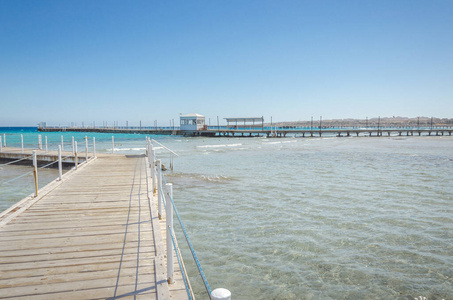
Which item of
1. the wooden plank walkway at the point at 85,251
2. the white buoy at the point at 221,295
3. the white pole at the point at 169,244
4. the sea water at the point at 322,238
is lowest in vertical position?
the sea water at the point at 322,238

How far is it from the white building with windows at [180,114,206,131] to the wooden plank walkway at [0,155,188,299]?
48.4m

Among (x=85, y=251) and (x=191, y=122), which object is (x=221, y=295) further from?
(x=191, y=122)

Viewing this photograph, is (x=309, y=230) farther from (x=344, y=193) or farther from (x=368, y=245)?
(x=344, y=193)

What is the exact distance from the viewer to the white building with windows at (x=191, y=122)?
5497 centimetres

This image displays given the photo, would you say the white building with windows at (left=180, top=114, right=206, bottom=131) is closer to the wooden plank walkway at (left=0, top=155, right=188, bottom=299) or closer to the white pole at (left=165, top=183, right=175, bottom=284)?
the wooden plank walkway at (left=0, top=155, right=188, bottom=299)

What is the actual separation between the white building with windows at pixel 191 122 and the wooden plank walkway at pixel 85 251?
48363 millimetres

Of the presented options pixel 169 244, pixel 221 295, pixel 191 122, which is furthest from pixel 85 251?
pixel 191 122

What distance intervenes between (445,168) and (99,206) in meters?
18.1

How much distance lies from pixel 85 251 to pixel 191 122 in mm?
52171

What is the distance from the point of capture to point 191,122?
55.5 metres

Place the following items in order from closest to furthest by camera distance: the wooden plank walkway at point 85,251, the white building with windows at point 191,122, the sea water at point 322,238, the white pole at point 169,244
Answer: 1. the wooden plank walkway at point 85,251
2. the white pole at point 169,244
3. the sea water at point 322,238
4. the white building with windows at point 191,122

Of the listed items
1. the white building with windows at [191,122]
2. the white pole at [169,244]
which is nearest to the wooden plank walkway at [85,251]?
the white pole at [169,244]

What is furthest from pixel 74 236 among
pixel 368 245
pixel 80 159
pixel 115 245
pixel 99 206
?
pixel 80 159

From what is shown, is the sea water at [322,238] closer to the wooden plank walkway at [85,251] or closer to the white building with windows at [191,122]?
the wooden plank walkway at [85,251]
